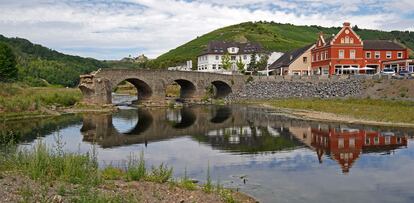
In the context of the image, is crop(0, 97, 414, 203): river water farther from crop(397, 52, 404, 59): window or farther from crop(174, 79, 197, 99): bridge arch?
crop(397, 52, 404, 59): window

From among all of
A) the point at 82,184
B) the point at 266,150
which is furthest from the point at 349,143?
the point at 82,184

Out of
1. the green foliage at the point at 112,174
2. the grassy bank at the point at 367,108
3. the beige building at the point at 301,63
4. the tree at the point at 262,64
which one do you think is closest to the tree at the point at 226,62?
the tree at the point at 262,64

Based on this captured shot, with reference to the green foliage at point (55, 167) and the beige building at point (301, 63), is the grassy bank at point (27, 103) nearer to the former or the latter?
the green foliage at point (55, 167)

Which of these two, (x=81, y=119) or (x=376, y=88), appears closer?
(x=81, y=119)

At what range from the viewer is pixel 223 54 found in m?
112

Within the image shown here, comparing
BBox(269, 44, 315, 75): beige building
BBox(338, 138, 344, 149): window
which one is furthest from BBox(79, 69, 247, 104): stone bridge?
BBox(338, 138, 344, 149): window

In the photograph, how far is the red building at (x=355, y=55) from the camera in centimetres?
7612

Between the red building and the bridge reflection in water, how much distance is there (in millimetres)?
29414

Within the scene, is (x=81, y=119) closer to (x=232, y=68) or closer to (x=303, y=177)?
(x=303, y=177)

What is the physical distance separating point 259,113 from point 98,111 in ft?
66.9

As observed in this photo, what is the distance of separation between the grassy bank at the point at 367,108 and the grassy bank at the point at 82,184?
3047 cm

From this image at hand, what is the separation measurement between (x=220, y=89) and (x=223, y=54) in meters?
26.9

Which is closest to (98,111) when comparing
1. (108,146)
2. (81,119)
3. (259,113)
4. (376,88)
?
(81,119)

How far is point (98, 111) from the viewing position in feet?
190
